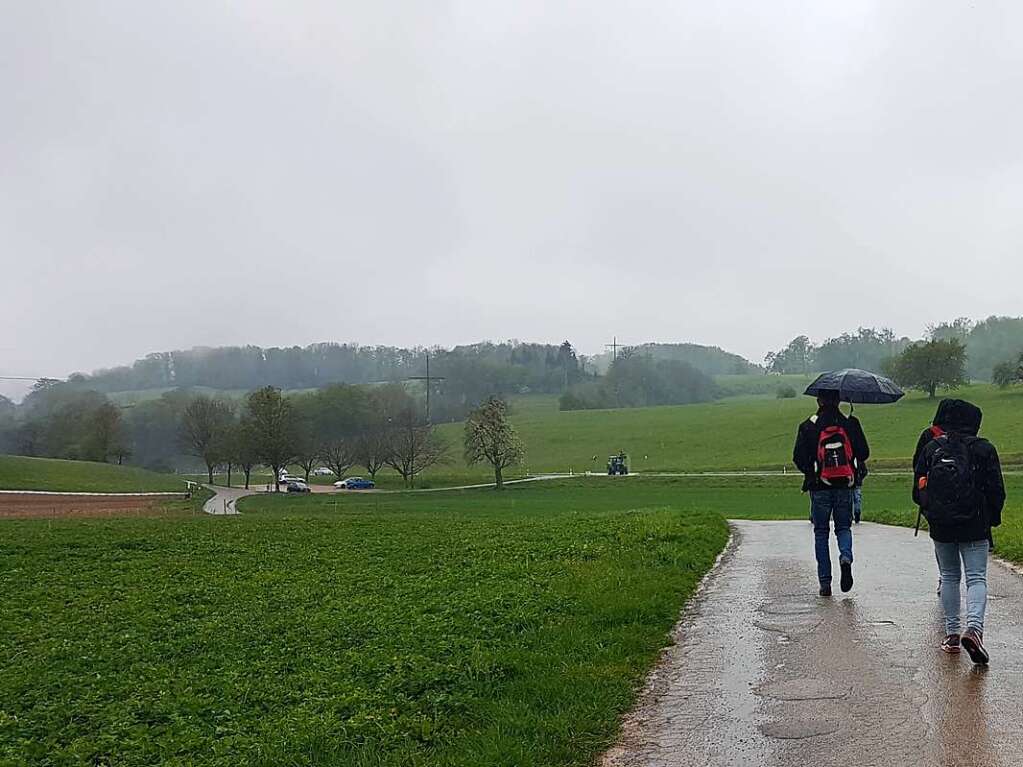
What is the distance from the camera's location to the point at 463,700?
21.5 ft

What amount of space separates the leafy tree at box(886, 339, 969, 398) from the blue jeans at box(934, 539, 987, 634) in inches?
3900

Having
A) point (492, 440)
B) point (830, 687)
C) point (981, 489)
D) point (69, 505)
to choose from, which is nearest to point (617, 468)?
point (492, 440)

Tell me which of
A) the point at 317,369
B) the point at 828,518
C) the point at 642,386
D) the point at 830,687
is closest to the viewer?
the point at 830,687

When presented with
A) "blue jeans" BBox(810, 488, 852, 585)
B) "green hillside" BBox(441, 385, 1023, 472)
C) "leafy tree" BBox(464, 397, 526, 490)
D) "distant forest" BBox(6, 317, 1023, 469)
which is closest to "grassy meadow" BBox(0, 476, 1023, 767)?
"blue jeans" BBox(810, 488, 852, 585)

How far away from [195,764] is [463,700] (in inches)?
72.3

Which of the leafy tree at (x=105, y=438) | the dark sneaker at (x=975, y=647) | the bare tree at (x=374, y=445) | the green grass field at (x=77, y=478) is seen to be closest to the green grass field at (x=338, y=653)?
the dark sneaker at (x=975, y=647)

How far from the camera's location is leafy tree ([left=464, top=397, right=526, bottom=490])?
A: 78875 mm

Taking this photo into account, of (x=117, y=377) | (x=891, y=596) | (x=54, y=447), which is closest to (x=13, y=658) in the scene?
(x=891, y=596)

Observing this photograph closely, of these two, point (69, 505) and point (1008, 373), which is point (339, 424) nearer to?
point (69, 505)

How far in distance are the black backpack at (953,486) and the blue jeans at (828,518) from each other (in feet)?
9.04

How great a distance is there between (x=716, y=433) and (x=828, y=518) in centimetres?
9188

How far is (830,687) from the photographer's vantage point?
6.65 m

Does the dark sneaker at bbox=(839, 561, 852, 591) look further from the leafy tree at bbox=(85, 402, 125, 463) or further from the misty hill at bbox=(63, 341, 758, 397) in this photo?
the misty hill at bbox=(63, 341, 758, 397)

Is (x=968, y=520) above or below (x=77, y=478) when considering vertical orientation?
above
